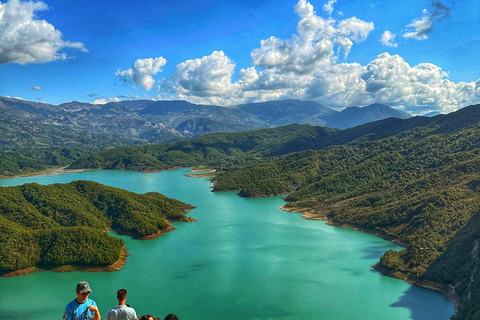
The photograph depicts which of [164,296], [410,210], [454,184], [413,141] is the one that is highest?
[413,141]

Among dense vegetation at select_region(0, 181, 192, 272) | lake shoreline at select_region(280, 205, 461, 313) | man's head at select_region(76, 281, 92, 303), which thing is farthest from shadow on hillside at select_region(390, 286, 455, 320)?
dense vegetation at select_region(0, 181, 192, 272)

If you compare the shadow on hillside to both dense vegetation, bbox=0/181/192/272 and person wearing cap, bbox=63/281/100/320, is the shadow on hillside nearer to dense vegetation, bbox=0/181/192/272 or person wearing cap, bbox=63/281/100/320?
person wearing cap, bbox=63/281/100/320

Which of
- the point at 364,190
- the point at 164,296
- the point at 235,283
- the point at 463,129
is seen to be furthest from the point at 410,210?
the point at 463,129

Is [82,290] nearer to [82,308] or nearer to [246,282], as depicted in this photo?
[82,308]

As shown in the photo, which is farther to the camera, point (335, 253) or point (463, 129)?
point (463, 129)

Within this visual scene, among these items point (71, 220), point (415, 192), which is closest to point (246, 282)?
point (71, 220)

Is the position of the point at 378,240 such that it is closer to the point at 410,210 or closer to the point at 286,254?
the point at 410,210

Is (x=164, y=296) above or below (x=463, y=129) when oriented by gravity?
below
